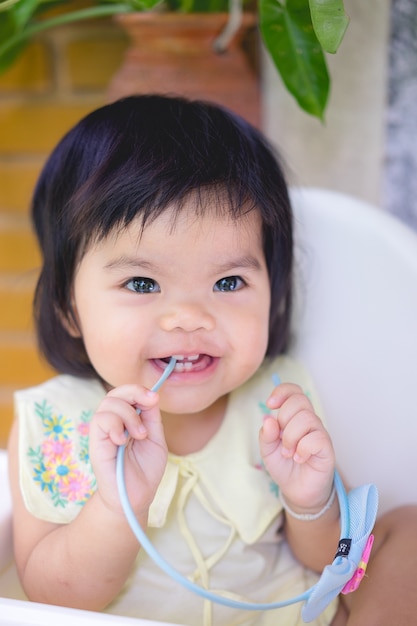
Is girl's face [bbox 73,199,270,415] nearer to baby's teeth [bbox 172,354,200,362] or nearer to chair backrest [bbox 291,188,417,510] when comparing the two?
baby's teeth [bbox 172,354,200,362]

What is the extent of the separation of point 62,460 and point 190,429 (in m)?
0.15

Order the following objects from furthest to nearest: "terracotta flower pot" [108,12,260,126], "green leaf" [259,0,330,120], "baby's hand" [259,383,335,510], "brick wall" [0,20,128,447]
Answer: "brick wall" [0,20,128,447], "terracotta flower pot" [108,12,260,126], "green leaf" [259,0,330,120], "baby's hand" [259,383,335,510]

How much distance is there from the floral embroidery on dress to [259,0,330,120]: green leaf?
44 cm

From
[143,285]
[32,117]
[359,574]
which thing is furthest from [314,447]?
[32,117]

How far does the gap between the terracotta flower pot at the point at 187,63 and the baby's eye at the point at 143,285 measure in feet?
1.64

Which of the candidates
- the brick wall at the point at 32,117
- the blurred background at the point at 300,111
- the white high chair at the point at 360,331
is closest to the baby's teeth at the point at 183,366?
the white high chair at the point at 360,331

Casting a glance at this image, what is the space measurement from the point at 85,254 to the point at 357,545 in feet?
1.27

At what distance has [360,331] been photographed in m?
0.97

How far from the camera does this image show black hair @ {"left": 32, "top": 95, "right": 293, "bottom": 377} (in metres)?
0.76

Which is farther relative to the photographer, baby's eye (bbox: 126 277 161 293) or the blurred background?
the blurred background

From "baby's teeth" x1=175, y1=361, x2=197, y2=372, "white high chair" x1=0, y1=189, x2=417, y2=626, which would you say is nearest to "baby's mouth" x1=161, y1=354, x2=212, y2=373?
"baby's teeth" x1=175, y1=361, x2=197, y2=372

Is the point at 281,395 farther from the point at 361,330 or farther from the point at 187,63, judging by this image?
the point at 187,63

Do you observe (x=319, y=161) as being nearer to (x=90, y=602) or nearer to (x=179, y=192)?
(x=179, y=192)

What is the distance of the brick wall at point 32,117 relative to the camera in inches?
54.1
